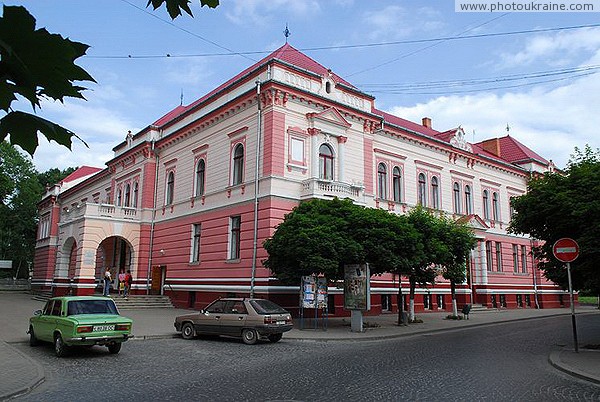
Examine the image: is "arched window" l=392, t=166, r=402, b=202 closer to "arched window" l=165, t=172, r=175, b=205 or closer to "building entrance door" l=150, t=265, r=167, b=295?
"arched window" l=165, t=172, r=175, b=205

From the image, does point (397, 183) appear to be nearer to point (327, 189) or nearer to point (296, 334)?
point (327, 189)

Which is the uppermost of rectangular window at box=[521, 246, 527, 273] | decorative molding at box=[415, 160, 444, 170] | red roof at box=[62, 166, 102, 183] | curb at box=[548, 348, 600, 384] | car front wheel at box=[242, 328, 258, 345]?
red roof at box=[62, 166, 102, 183]

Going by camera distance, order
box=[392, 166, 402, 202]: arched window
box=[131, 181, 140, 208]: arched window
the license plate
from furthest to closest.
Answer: box=[131, 181, 140, 208]: arched window, box=[392, 166, 402, 202]: arched window, the license plate

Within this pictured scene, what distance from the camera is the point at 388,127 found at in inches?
1228

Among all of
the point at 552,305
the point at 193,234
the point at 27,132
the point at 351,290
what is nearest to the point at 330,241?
the point at 351,290

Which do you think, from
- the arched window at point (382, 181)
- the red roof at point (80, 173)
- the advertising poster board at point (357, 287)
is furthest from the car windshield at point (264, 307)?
the red roof at point (80, 173)

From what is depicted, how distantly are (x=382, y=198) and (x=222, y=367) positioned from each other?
20.9 m

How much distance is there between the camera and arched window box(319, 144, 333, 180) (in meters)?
26.5

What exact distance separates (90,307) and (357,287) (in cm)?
996

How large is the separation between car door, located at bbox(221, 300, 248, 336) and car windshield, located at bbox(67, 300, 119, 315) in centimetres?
387

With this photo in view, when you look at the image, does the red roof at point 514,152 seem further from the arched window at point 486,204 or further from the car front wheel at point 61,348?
the car front wheel at point 61,348

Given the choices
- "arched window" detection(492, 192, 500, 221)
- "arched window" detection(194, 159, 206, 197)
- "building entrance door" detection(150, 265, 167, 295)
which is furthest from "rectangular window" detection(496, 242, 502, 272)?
"building entrance door" detection(150, 265, 167, 295)

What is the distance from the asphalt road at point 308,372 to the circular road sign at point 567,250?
2834 mm

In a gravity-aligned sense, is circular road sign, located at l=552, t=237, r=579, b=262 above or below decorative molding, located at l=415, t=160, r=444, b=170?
below
